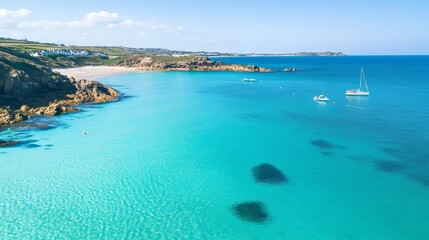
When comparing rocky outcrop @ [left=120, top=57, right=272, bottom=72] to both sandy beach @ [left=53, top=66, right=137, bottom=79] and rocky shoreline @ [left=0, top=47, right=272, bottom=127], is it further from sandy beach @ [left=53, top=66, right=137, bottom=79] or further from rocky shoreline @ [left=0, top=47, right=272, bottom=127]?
rocky shoreline @ [left=0, top=47, right=272, bottom=127]

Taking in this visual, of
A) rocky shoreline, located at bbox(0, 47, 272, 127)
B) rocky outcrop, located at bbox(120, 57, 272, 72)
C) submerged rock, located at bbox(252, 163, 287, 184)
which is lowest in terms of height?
submerged rock, located at bbox(252, 163, 287, 184)

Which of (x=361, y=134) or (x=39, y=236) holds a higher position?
(x=361, y=134)

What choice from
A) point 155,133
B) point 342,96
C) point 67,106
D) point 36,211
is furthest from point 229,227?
point 342,96

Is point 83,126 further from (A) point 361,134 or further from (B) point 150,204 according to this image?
(A) point 361,134

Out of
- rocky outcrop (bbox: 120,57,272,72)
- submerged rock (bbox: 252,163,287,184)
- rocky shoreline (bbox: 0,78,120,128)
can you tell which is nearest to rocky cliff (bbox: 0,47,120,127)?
rocky shoreline (bbox: 0,78,120,128)

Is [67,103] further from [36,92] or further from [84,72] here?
[84,72]

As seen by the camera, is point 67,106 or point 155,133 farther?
point 67,106
